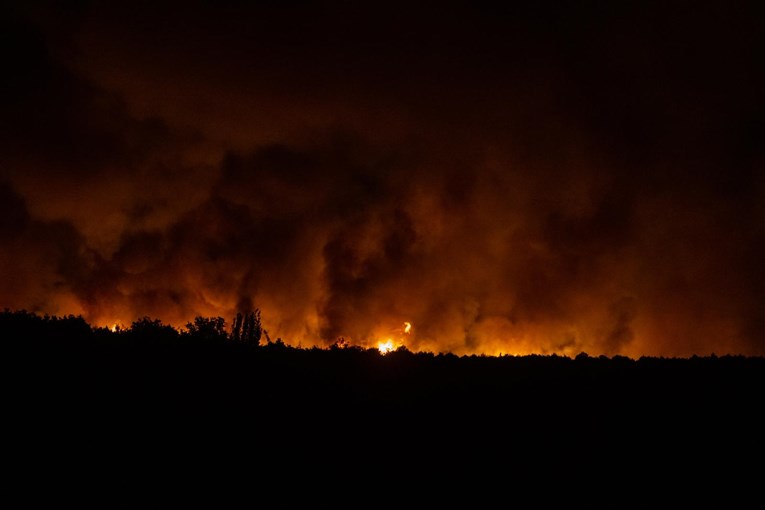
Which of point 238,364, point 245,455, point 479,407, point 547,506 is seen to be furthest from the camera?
point 238,364

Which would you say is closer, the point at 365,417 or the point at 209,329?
the point at 365,417

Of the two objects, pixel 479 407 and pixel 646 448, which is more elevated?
pixel 479 407

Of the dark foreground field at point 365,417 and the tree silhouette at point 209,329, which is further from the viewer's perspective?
the tree silhouette at point 209,329

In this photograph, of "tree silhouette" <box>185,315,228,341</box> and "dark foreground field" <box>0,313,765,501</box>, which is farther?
"tree silhouette" <box>185,315,228,341</box>

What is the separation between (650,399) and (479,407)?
11.3ft

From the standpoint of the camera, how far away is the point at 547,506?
426 inches

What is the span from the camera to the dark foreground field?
11.4m

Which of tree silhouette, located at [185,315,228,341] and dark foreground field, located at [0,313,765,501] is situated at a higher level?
tree silhouette, located at [185,315,228,341]

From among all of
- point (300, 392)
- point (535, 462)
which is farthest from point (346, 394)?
point (535, 462)

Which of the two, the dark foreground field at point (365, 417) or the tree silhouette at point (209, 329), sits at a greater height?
the tree silhouette at point (209, 329)

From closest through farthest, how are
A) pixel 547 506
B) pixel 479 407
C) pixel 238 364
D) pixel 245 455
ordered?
1. pixel 547 506
2. pixel 245 455
3. pixel 479 407
4. pixel 238 364

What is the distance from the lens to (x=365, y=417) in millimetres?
12484

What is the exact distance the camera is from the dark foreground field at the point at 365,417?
11.4 meters

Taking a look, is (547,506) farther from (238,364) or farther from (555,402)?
(238,364)
